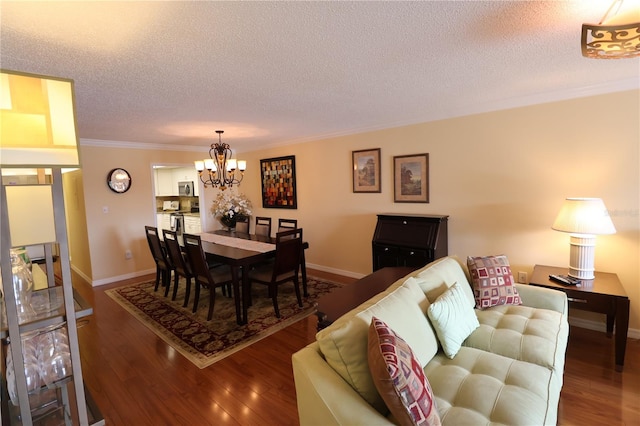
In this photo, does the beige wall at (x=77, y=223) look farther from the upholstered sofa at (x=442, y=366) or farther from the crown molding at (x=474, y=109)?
the upholstered sofa at (x=442, y=366)

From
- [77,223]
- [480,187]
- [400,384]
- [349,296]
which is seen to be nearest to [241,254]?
[349,296]

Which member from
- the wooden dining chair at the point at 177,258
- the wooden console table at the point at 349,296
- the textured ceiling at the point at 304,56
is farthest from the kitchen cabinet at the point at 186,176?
the wooden console table at the point at 349,296

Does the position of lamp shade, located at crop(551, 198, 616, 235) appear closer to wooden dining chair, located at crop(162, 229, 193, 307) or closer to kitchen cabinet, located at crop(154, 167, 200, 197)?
wooden dining chair, located at crop(162, 229, 193, 307)

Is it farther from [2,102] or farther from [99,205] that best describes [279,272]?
[99,205]

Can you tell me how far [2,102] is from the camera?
104 centimetres

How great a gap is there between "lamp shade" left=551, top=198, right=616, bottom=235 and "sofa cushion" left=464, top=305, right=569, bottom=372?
0.80 meters

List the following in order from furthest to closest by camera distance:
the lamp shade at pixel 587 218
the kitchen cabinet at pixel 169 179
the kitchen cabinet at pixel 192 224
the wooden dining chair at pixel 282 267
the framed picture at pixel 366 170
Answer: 1. the kitchen cabinet at pixel 169 179
2. the kitchen cabinet at pixel 192 224
3. the framed picture at pixel 366 170
4. the wooden dining chair at pixel 282 267
5. the lamp shade at pixel 587 218

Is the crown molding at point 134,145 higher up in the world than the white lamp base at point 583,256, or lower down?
higher up

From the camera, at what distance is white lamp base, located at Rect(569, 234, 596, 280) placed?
2.63 meters

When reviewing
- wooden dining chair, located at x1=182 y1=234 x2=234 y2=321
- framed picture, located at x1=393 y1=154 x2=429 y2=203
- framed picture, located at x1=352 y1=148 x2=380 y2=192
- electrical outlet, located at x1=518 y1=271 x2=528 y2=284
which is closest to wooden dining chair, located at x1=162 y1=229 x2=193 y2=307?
wooden dining chair, located at x1=182 y1=234 x2=234 y2=321

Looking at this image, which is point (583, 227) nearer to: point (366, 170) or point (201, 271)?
point (366, 170)

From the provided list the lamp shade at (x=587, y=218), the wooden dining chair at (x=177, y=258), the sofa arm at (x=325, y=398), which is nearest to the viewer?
the sofa arm at (x=325, y=398)

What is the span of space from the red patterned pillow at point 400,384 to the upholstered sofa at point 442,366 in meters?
0.09

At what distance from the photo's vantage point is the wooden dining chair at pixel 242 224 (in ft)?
16.7
